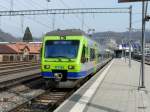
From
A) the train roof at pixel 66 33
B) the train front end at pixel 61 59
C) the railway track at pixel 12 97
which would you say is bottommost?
the railway track at pixel 12 97

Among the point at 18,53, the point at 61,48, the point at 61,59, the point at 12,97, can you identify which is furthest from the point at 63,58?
the point at 18,53

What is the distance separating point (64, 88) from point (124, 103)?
806 centimetres

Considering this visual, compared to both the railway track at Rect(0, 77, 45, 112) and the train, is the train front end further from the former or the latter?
the railway track at Rect(0, 77, 45, 112)

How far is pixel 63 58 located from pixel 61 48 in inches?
26.9

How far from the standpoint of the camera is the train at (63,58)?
762 inches

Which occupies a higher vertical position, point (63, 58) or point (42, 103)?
point (63, 58)

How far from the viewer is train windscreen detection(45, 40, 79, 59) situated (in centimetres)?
1980

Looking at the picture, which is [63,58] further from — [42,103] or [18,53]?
[18,53]

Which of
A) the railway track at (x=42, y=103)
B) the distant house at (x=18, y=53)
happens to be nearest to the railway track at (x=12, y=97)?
the railway track at (x=42, y=103)

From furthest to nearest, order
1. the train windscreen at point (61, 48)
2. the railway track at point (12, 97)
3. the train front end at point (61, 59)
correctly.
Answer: the train windscreen at point (61, 48)
the train front end at point (61, 59)
the railway track at point (12, 97)

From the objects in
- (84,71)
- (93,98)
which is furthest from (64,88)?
(93,98)

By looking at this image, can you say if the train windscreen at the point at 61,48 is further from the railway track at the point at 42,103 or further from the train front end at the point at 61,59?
the railway track at the point at 42,103

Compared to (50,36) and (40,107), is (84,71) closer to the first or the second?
(50,36)

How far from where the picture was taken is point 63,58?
1958cm
